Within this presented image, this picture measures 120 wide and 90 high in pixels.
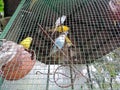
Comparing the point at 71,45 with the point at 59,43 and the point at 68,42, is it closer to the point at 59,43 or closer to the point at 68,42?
the point at 68,42

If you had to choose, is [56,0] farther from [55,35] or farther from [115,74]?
[115,74]

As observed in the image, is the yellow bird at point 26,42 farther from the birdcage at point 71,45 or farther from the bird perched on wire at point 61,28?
the bird perched on wire at point 61,28

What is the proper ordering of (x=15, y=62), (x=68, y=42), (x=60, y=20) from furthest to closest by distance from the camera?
(x=60, y=20) → (x=68, y=42) → (x=15, y=62)

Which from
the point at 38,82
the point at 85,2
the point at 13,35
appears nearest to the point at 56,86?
the point at 38,82

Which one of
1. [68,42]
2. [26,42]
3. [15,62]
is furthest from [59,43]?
[15,62]

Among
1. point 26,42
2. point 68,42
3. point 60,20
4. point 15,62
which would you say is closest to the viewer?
point 15,62

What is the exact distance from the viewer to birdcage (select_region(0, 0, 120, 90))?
5.83 ft

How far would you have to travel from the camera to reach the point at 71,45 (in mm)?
2246

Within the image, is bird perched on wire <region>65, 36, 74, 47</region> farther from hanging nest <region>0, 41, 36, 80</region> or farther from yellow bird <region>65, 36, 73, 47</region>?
hanging nest <region>0, 41, 36, 80</region>

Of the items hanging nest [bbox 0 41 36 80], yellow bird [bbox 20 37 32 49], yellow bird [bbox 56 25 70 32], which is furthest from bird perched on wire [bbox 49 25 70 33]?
hanging nest [bbox 0 41 36 80]

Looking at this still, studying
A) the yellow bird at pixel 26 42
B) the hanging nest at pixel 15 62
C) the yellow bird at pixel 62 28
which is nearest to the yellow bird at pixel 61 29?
the yellow bird at pixel 62 28

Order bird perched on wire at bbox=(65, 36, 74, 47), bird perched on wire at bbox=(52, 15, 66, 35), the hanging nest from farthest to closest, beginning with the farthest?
1. bird perched on wire at bbox=(52, 15, 66, 35)
2. bird perched on wire at bbox=(65, 36, 74, 47)
3. the hanging nest

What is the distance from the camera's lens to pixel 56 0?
2.81 metres

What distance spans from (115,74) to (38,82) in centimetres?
54
